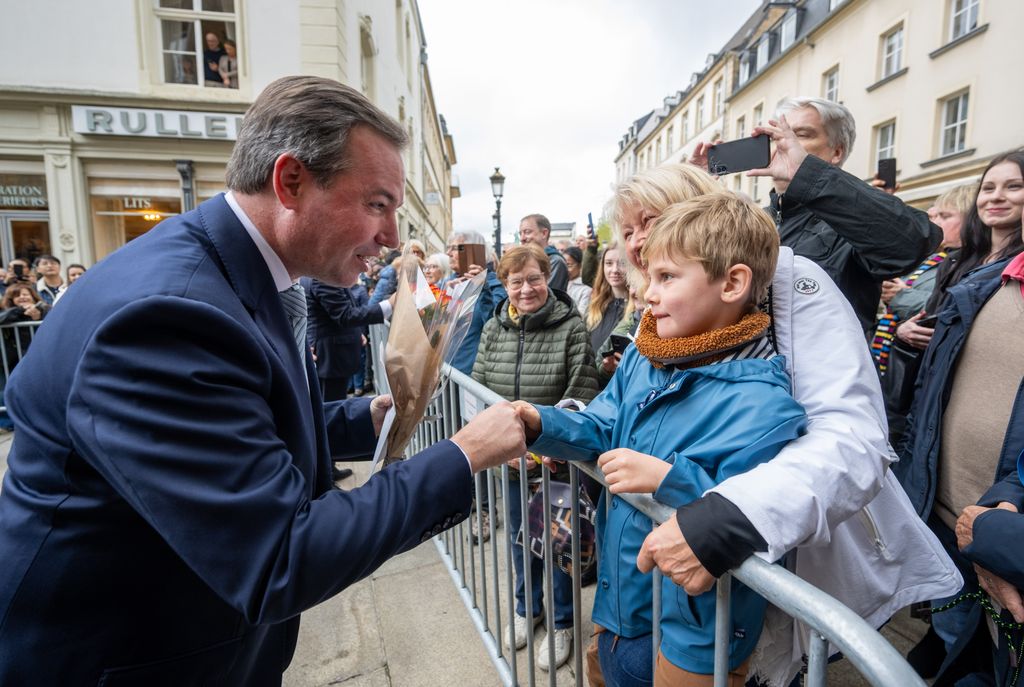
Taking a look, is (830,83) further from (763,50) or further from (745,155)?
(745,155)

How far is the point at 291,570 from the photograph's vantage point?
937 mm

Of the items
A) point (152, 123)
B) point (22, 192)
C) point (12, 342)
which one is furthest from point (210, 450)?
point (22, 192)

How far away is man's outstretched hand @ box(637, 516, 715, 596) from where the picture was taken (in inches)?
38.5

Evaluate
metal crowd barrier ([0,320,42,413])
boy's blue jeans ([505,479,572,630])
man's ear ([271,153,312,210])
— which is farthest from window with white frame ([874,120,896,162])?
metal crowd barrier ([0,320,42,413])

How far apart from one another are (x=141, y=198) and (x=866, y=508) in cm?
1380

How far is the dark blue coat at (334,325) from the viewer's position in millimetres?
4594

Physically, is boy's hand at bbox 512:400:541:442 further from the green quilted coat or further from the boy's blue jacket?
the green quilted coat

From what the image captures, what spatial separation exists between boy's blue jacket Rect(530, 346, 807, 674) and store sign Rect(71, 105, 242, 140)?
→ 37.4 ft

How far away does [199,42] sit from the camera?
11.2 meters

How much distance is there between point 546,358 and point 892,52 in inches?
769

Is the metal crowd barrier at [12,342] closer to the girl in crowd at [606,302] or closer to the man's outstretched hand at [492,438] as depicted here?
the girl in crowd at [606,302]

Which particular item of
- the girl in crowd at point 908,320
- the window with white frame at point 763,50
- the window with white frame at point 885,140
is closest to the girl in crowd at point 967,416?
the girl in crowd at point 908,320

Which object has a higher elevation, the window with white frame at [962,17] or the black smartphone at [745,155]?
the window with white frame at [962,17]

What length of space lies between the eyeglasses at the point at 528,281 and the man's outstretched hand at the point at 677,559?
208 centimetres
